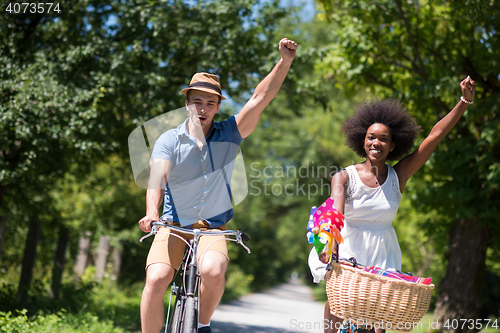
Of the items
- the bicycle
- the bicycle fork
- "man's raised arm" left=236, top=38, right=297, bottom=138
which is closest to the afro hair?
"man's raised arm" left=236, top=38, right=297, bottom=138

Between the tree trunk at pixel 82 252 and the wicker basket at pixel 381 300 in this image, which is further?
the tree trunk at pixel 82 252

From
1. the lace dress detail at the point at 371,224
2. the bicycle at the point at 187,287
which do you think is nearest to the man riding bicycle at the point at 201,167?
the bicycle at the point at 187,287

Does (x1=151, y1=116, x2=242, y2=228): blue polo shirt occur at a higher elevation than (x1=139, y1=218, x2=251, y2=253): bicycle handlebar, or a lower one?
higher

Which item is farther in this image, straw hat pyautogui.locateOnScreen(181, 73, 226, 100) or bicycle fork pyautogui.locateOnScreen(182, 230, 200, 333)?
straw hat pyautogui.locateOnScreen(181, 73, 226, 100)

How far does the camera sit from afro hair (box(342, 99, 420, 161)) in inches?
157

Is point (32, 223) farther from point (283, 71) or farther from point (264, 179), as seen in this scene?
point (264, 179)

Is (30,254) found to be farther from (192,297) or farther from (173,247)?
(192,297)

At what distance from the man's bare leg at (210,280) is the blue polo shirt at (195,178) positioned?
317 millimetres

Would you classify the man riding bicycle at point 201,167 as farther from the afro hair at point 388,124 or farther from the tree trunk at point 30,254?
the tree trunk at point 30,254

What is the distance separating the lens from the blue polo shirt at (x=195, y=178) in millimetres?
3436

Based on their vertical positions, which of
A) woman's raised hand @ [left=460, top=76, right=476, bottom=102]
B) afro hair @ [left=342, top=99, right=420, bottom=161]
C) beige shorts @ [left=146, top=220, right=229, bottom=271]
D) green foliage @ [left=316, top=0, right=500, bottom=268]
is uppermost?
green foliage @ [left=316, top=0, right=500, bottom=268]

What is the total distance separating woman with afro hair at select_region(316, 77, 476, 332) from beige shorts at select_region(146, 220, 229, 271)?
0.96 metres

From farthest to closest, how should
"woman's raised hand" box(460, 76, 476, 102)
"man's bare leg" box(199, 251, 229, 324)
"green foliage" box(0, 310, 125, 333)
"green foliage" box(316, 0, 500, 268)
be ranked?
"green foliage" box(316, 0, 500, 268) < "green foliage" box(0, 310, 125, 333) < "woman's raised hand" box(460, 76, 476, 102) < "man's bare leg" box(199, 251, 229, 324)

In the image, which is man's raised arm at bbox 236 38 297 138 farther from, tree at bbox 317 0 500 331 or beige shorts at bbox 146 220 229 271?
tree at bbox 317 0 500 331
